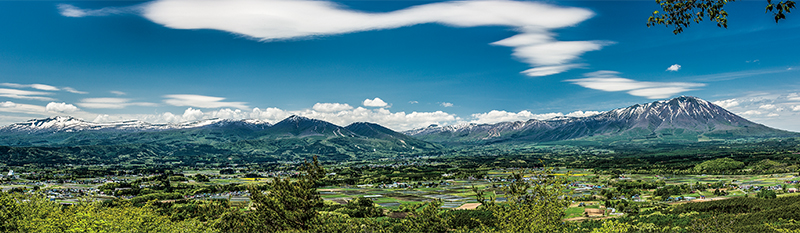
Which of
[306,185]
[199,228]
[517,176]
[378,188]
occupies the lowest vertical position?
[378,188]

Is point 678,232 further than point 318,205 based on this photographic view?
Yes

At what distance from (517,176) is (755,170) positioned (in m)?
225

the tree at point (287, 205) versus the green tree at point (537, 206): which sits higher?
the green tree at point (537, 206)

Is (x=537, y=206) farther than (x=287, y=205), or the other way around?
(x=287, y=205)

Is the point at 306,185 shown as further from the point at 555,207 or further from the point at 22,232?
the point at 555,207

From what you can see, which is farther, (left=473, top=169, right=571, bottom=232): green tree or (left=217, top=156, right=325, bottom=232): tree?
(left=217, top=156, right=325, bottom=232): tree

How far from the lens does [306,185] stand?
144 feet

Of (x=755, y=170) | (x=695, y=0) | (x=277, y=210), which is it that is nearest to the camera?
(x=695, y=0)

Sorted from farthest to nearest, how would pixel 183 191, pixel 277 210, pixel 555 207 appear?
pixel 183 191 → pixel 277 210 → pixel 555 207

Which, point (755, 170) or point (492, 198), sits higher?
point (492, 198)

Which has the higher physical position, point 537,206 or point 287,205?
point 537,206

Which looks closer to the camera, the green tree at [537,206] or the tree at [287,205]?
the green tree at [537,206]

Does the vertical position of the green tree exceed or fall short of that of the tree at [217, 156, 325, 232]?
it exceeds it

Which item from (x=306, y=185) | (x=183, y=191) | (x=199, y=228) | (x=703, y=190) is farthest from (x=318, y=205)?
(x=183, y=191)
